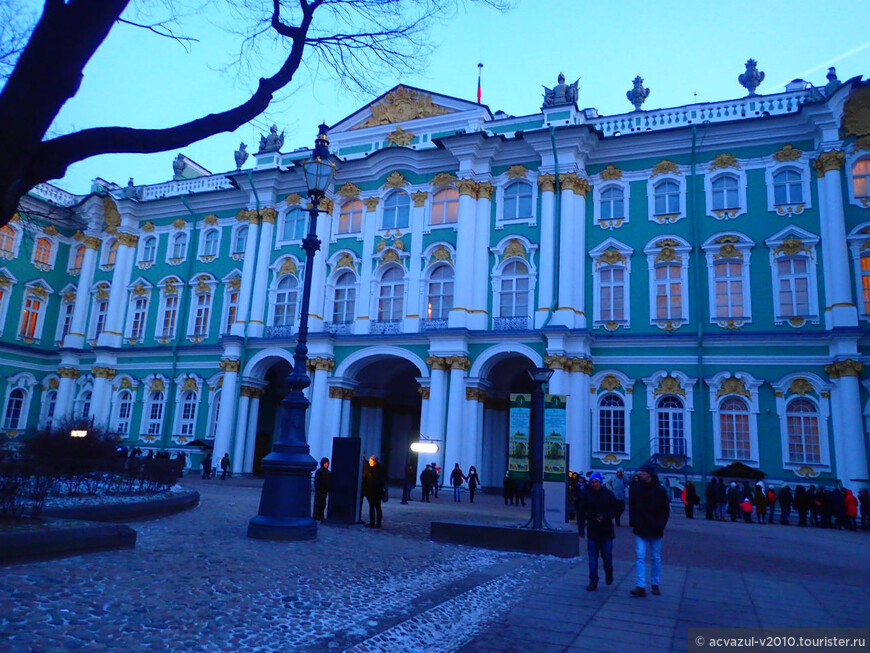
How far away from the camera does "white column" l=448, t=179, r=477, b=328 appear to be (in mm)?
29438

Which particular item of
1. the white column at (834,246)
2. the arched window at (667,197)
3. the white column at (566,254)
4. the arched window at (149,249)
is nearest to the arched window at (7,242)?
the arched window at (149,249)

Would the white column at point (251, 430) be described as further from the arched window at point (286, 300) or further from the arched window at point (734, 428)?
the arched window at point (734, 428)

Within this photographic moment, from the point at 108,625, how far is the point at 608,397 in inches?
954

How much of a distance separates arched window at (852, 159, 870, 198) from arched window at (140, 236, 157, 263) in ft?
118

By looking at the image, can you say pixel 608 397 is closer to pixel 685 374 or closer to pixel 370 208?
pixel 685 374

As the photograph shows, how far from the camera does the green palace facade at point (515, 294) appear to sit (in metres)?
25.8

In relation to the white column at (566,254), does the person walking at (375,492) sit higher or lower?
lower

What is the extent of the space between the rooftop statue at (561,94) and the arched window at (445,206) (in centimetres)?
583

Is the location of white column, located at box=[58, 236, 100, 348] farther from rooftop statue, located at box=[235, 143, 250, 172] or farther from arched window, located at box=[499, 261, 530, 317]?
arched window, located at box=[499, 261, 530, 317]

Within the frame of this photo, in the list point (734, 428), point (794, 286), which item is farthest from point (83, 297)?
point (794, 286)

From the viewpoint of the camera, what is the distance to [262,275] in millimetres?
34750

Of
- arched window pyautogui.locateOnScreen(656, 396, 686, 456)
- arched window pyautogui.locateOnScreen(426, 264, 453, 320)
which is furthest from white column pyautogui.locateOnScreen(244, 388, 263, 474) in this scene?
arched window pyautogui.locateOnScreen(656, 396, 686, 456)

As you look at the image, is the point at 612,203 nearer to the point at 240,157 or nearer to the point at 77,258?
the point at 240,157

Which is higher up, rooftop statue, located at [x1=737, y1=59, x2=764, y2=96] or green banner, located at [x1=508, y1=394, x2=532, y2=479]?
rooftop statue, located at [x1=737, y1=59, x2=764, y2=96]
